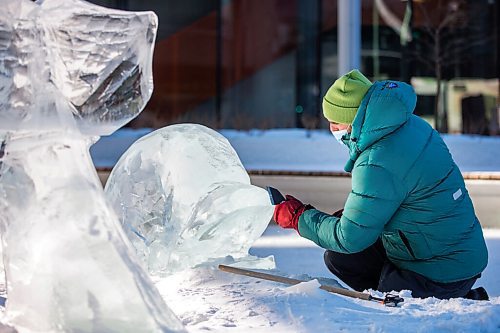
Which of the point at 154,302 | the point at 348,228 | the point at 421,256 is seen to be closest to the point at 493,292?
the point at 421,256

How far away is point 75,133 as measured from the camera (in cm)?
242

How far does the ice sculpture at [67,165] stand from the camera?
87.6 inches

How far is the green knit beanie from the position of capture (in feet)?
9.93

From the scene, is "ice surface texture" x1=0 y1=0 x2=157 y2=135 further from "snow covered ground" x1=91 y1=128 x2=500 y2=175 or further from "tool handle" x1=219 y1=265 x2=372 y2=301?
"snow covered ground" x1=91 y1=128 x2=500 y2=175

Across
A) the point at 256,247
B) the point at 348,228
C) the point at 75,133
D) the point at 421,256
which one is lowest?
the point at 256,247

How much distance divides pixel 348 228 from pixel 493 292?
5.02 feet

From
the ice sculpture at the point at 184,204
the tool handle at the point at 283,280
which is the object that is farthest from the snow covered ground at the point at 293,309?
the ice sculpture at the point at 184,204

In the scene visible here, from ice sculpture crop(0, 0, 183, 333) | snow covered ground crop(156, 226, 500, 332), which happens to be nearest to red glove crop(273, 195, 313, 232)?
A: snow covered ground crop(156, 226, 500, 332)

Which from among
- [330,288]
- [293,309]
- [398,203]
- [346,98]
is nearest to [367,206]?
[398,203]

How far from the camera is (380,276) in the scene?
11.1 feet

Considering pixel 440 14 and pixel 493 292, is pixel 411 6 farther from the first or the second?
pixel 493 292

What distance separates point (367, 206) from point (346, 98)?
0.46 metres

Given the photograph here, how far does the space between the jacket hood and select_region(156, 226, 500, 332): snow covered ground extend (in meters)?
0.61

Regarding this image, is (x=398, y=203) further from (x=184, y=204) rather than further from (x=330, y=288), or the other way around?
(x=184, y=204)
